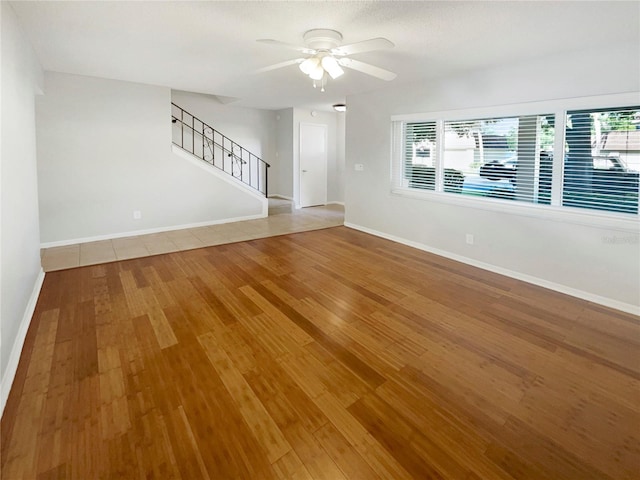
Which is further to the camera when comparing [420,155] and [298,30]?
[420,155]

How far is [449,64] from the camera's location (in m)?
3.95

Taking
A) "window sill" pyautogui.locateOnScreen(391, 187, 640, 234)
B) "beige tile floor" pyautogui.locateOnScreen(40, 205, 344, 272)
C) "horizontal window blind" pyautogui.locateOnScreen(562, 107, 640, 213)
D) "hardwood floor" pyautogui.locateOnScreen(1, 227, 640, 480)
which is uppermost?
"horizontal window blind" pyautogui.locateOnScreen(562, 107, 640, 213)

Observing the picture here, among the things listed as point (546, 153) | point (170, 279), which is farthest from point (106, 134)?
point (546, 153)

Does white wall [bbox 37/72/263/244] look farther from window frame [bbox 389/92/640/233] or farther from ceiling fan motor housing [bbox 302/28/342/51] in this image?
window frame [bbox 389/92/640/233]

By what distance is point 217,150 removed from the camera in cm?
827

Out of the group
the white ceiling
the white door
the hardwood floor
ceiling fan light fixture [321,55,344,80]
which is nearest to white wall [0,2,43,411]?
the hardwood floor

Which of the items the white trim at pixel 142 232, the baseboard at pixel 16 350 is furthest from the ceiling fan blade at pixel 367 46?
the white trim at pixel 142 232

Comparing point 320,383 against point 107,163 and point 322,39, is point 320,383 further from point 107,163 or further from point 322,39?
point 107,163

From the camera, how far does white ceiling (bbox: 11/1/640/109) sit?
252 cm

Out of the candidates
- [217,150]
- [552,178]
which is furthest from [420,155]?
[217,150]

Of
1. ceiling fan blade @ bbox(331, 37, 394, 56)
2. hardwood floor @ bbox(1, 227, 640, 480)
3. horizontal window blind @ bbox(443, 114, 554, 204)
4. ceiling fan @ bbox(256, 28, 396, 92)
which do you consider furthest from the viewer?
horizontal window blind @ bbox(443, 114, 554, 204)

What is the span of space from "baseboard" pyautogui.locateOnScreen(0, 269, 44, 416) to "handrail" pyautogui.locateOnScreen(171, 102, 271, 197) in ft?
15.2

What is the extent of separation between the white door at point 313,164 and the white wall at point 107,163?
3.02m

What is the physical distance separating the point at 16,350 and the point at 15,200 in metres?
1.11
